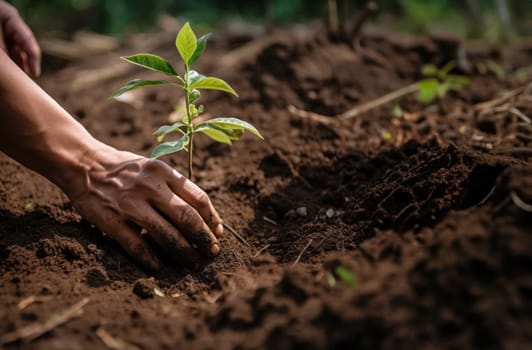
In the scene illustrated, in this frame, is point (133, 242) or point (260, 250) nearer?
point (133, 242)

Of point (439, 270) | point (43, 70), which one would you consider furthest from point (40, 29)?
point (439, 270)

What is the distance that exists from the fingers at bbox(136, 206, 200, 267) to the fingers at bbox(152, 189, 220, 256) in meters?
0.02

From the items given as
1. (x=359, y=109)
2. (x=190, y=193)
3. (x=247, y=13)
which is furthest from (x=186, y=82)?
(x=247, y=13)

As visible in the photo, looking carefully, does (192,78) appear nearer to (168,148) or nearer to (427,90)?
(168,148)

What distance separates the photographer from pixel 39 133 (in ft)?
4.85

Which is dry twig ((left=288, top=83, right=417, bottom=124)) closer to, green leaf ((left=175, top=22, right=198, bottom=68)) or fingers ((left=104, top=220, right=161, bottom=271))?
green leaf ((left=175, top=22, right=198, bottom=68))

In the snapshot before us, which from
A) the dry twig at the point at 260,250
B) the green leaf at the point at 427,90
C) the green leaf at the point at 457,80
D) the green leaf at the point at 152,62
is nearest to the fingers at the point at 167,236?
the dry twig at the point at 260,250

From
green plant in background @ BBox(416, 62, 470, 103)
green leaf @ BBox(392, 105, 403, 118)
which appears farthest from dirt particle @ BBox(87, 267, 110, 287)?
green plant in background @ BBox(416, 62, 470, 103)

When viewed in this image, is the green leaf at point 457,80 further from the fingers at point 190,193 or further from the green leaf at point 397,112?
the fingers at point 190,193

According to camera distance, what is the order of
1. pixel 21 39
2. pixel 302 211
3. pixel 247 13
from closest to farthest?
pixel 302 211
pixel 21 39
pixel 247 13

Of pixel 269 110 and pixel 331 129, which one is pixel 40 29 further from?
pixel 331 129

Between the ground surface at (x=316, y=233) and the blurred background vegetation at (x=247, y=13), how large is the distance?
2504mm

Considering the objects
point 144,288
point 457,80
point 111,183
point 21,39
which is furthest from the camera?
point 457,80

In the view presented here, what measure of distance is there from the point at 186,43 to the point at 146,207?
1.80 ft
